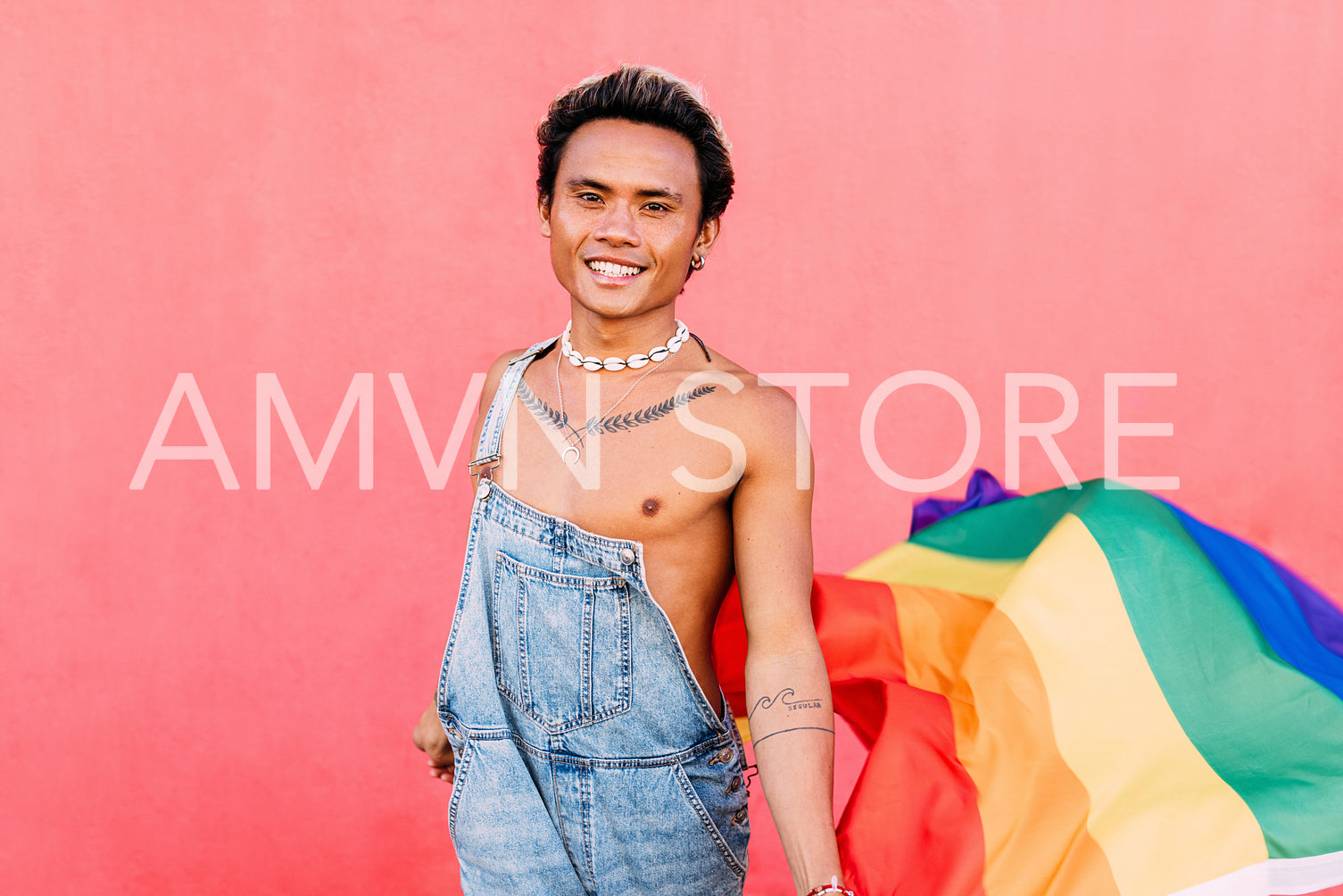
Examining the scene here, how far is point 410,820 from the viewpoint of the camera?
3.05 m

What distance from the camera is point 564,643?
159 centimetres

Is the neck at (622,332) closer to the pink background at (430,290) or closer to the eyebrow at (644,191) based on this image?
the eyebrow at (644,191)

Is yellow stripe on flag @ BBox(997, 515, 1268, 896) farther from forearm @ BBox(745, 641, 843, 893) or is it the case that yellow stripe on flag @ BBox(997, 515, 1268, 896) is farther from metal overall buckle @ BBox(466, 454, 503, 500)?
metal overall buckle @ BBox(466, 454, 503, 500)

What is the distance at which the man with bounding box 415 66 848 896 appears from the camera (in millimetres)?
1568

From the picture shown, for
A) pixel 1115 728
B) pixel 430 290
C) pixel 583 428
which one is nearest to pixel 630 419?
pixel 583 428

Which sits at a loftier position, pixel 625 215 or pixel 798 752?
pixel 625 215

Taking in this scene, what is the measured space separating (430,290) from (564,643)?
1.54m

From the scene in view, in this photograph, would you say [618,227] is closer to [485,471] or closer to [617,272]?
[617,272]

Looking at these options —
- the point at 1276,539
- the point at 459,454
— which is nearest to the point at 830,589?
the point at 459,454

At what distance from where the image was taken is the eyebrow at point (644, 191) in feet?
5.24

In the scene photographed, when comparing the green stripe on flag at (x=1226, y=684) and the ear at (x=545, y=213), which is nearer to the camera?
the green stripe on flag at (x=1226, y=684)

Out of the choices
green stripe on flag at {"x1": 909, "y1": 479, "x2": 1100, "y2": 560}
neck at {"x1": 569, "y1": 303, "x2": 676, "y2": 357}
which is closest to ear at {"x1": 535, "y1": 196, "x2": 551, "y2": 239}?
neck at {"x1": 569, "y1": 303, "x2": 676, "y2": 357}

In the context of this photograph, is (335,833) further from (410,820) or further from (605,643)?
(605,643)

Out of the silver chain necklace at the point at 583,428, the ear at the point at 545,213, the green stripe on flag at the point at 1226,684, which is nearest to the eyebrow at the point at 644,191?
the ear at the point at 545,213
